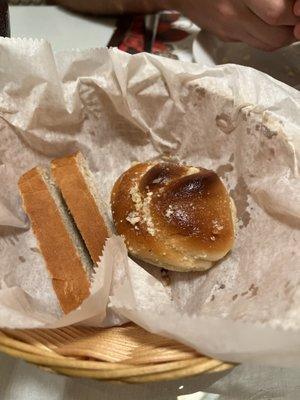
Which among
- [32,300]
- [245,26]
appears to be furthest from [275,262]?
[245,26]

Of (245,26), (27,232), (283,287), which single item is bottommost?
(27,232)

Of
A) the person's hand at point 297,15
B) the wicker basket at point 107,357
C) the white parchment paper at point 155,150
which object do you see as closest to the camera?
the wicker basket at point 107,357

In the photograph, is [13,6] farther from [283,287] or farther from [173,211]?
[283,287]

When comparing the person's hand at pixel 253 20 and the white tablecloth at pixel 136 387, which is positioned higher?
the person's hand at pixel 253 20

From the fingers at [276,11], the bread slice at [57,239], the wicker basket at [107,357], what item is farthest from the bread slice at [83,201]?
the fingers at [276,11]

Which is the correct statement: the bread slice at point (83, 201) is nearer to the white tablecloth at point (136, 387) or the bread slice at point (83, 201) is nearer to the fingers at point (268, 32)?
the white tablecloth at point (136, 387)

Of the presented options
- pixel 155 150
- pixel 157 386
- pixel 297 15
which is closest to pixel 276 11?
pixel 297 15
